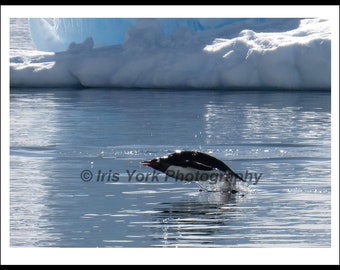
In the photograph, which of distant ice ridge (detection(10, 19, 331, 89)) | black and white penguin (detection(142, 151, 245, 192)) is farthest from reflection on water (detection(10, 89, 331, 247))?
distant ice ridge (detection(10, 19, 331, 89))

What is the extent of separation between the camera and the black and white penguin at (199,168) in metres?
11.1

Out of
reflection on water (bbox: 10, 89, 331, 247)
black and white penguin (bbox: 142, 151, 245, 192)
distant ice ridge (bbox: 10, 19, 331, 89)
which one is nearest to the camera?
reflection on water (bbox: 10, 89, 331, 247)

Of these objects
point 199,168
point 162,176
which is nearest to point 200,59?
point 162,176

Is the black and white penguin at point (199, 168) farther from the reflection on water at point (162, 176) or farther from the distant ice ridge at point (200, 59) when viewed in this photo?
the distant ice ridge at point (200, 59)

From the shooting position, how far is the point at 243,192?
10727mm

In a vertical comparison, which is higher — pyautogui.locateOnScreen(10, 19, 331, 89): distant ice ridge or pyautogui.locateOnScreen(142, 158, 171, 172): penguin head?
pyautogui.locateOnScreen(142, 158, 171, 172): penguin head

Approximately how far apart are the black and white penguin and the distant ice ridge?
14.5m

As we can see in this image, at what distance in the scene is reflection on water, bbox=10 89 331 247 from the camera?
8.41 m

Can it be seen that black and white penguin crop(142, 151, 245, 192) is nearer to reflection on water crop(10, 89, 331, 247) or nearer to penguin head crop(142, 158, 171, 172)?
penguin head crop(142, 158, 171, 172)

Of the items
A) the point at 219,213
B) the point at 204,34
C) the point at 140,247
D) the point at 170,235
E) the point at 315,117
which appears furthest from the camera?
the point at 204,34

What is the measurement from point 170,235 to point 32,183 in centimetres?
332

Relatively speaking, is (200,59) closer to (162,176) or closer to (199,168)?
(162,176)

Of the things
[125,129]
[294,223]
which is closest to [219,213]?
[294,223]

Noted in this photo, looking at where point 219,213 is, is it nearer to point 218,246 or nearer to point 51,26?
point 218,246
